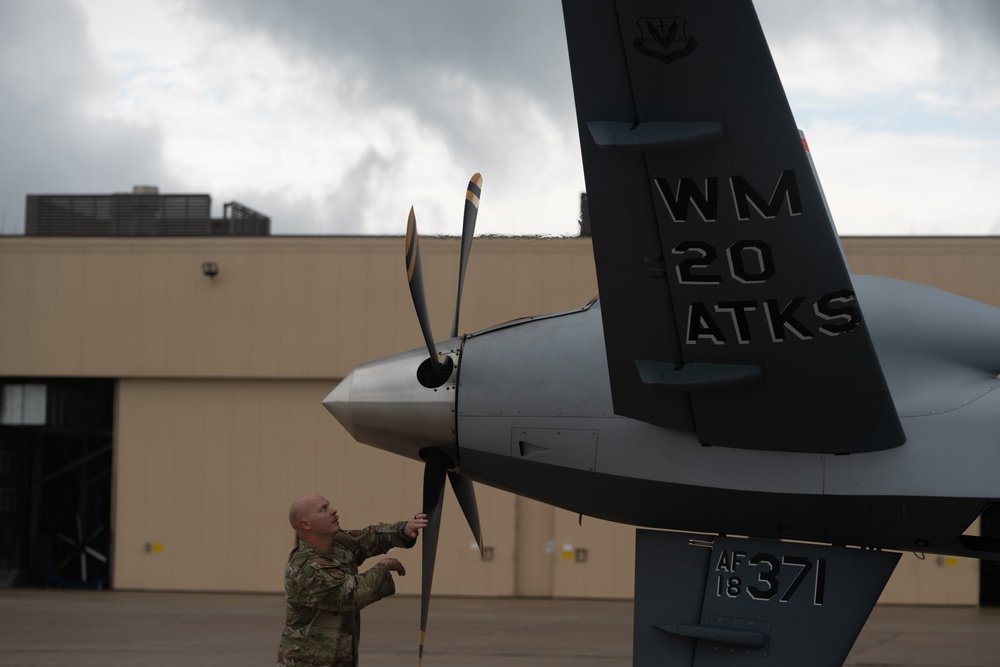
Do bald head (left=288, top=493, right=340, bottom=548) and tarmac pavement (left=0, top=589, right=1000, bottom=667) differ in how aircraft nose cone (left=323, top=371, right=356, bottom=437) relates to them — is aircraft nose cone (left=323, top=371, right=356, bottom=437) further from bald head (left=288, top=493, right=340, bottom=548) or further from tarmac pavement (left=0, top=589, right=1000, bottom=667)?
tarmac pavement (left=0, top=589, right=1000, bottom=667)

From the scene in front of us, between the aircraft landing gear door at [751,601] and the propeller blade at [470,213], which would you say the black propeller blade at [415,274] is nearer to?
the propeller blade at [470,213]

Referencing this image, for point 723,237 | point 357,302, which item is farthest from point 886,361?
point 357,302

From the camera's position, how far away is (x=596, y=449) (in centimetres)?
715

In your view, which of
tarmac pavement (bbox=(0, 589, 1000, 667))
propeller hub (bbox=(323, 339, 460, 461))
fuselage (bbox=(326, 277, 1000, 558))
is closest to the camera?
fuselage (bbox=(326, 277, 1000, 558))

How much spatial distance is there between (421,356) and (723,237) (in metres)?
2.85

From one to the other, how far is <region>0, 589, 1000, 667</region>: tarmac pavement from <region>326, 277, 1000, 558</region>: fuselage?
6.18 metres

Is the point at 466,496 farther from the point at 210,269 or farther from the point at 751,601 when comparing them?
the point at 210,269

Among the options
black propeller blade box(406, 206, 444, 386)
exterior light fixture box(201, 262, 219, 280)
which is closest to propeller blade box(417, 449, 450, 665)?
black propeller blade box(406, 206, 444, 386)

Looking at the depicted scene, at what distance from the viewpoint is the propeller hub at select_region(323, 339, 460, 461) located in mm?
7656

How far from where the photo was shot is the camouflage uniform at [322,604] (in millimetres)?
6527

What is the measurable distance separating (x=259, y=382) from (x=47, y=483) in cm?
1065

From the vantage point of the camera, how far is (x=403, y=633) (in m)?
16.3

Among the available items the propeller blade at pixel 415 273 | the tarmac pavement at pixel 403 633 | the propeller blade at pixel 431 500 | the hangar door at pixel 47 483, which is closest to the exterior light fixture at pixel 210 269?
the hangar door at pixel 47 483

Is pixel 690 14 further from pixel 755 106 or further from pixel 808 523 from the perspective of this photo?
pixel 808 523
